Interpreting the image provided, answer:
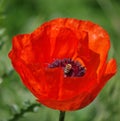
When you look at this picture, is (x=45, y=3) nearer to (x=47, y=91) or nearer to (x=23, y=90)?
(x=23, y=90)

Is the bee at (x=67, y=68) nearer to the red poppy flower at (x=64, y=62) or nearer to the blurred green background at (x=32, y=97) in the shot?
the red poppy flower at (x=64, y=62)

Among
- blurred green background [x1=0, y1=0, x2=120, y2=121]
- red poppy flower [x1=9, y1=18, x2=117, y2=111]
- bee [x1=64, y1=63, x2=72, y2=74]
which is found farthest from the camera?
blurred green background [x1=0, y1=0, x2=120, y2=121]

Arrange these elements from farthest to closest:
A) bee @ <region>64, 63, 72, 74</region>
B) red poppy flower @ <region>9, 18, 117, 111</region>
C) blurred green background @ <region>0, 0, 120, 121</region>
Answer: blurred green background @ <region>0, 0, 120, 121</region> → bee @ <region>64, 63, 72, 74</region> → red poppy flower @ <region>9, 18, 117, 111</region>

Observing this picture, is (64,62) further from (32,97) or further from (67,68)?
(32,97)

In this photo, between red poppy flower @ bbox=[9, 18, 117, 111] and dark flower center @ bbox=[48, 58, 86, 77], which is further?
dark flower center @ bbox=[48, 58, 86, 77]

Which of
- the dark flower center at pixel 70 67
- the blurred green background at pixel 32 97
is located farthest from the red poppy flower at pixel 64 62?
the blurred green background at pixel 32 97

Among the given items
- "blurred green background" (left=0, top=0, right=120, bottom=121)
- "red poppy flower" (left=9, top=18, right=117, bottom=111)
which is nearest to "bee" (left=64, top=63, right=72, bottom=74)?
"red poppy flower" (left=9, top=18, right=117, bottom=111)

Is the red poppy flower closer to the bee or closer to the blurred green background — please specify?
the bee

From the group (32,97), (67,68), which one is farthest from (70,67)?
(32,97)
